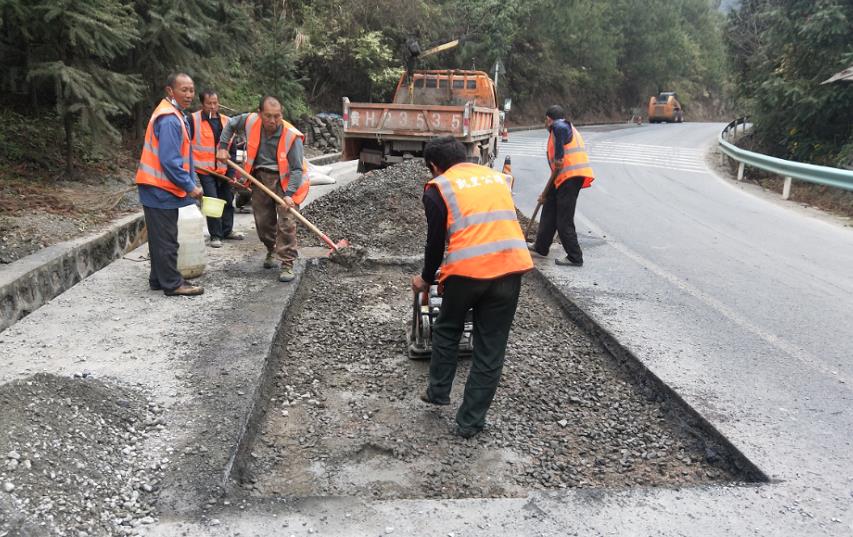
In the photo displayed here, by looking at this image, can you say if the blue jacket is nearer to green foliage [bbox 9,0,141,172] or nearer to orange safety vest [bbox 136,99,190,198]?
orange safety vest [bbox 136,99,190,198]

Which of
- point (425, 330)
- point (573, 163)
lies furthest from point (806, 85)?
point (425, 330)

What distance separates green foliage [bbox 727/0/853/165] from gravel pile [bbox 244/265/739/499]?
39.8ft

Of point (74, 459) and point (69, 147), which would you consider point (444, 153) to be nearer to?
point (74, 459)

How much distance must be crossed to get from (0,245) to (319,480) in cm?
468

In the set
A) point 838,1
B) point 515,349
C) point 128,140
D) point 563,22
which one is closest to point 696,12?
point 563,22

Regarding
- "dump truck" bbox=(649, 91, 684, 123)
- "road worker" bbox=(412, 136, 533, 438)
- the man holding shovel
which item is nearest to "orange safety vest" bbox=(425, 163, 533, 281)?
"road worker" bbox=(412, 136, 533, 438)

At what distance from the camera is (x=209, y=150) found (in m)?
7.29

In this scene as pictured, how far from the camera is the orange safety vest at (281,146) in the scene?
5.97 metres

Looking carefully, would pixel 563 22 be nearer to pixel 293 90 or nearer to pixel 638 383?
pixel 293 90

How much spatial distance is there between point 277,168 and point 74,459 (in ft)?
12.1

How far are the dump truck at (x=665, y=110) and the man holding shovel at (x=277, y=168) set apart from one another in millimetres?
41636

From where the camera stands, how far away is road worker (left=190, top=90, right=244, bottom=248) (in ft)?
23.5

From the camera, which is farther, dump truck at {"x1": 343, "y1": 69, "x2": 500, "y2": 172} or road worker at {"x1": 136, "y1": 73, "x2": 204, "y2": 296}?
dump truck at {"x1": 343, "y1": 69, "x2": 500, "y2": 172}

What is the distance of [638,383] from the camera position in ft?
14.0
